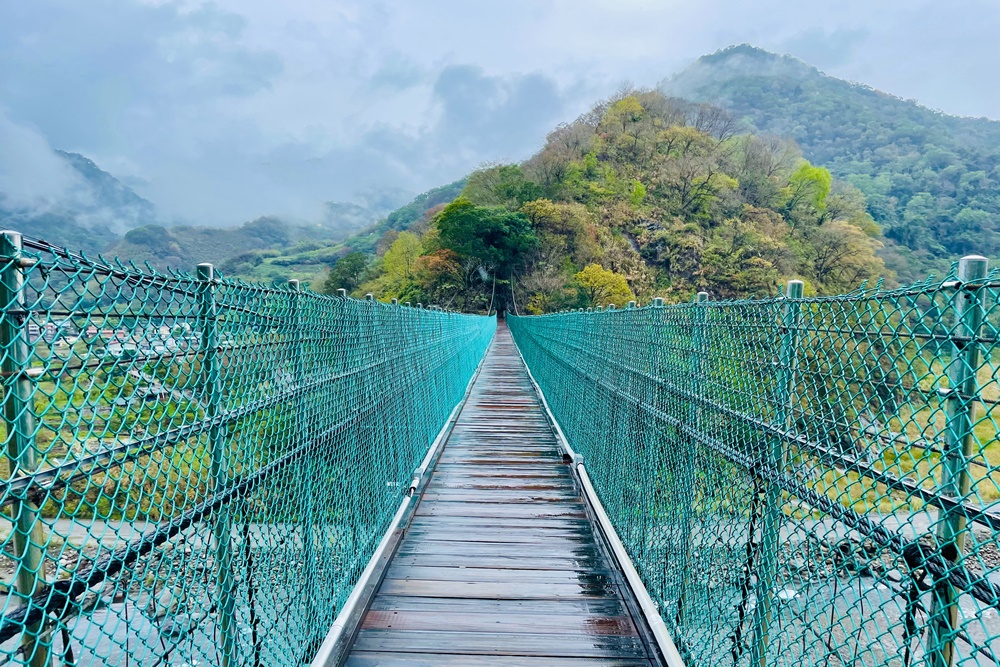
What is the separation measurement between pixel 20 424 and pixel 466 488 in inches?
152

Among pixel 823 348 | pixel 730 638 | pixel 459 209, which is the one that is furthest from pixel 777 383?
pixel 459 209

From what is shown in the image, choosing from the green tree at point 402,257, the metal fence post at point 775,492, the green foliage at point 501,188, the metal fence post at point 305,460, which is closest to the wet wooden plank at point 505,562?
the metal fence post at point 305,460

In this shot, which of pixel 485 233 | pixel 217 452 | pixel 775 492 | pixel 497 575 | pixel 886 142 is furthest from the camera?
pixel 886 142

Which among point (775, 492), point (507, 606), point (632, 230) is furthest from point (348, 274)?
point (775, 492)

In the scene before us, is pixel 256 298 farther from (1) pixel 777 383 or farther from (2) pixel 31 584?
(1) pixel 777 383

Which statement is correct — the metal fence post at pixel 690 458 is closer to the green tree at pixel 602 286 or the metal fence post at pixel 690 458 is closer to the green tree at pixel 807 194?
the green tree at pixel 602 286

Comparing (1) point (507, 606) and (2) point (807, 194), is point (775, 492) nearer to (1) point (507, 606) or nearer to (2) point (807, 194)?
(1) point (507, 606)

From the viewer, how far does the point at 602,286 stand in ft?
122

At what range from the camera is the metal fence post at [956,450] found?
1088mm

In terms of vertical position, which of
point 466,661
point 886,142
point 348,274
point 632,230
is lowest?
point 466,661

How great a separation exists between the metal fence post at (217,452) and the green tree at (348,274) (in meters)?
48.9

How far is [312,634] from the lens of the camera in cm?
228

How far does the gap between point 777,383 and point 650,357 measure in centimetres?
138

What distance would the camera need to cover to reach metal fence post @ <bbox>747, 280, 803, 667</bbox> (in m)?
1.76
